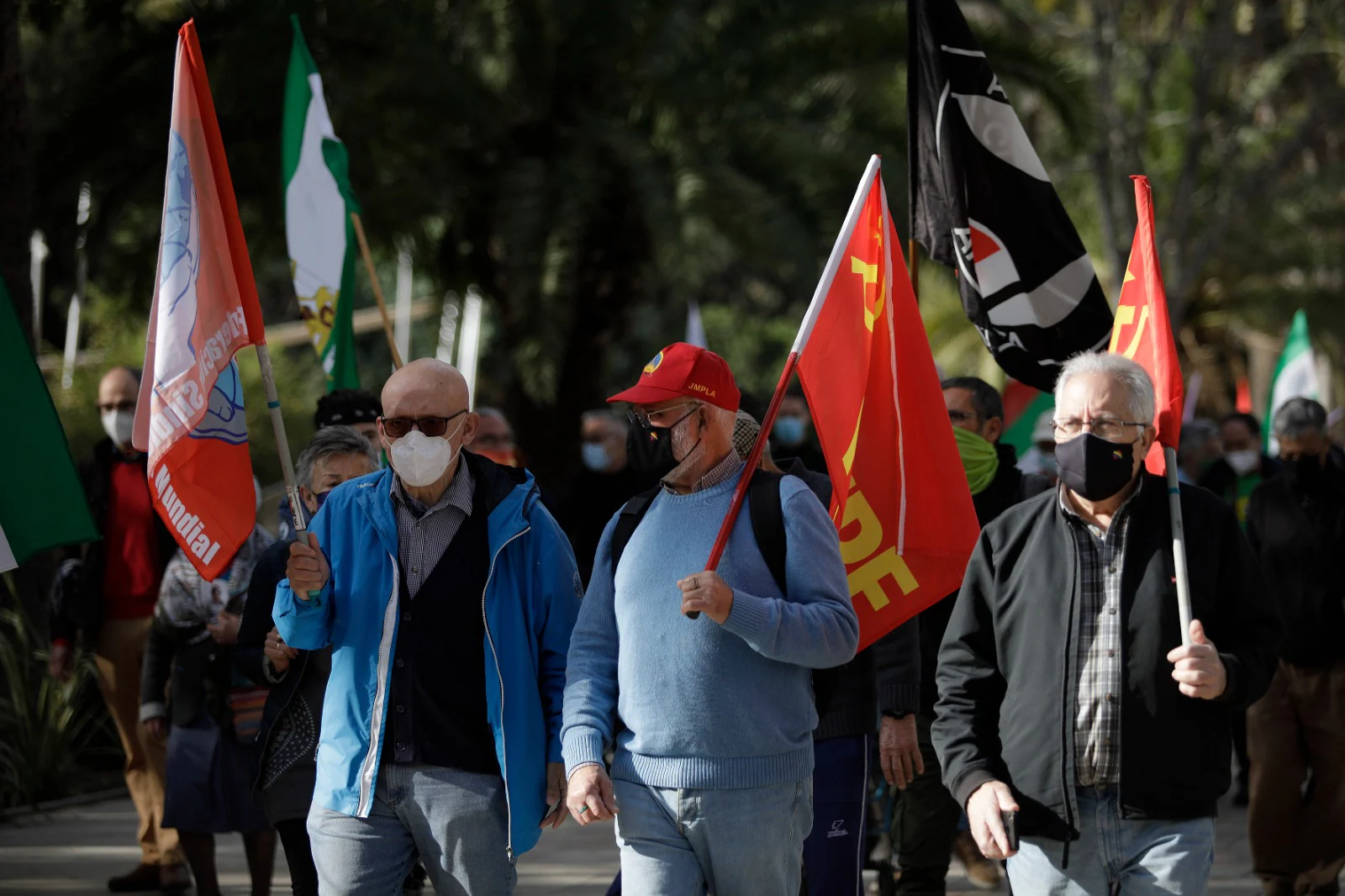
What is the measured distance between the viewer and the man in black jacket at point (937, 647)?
18.1ft

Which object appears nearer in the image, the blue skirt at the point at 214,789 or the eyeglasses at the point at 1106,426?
the eyeglasses at the point at 1106,426

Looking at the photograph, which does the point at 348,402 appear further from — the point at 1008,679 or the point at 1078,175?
the point at 1078,175

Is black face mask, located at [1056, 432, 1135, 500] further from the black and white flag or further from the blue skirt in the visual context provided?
the blue skirt

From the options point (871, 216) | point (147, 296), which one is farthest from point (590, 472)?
point (147, 296)

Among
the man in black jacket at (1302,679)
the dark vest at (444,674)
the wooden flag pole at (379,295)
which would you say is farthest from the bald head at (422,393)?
the man in black jacket at (1302,679)

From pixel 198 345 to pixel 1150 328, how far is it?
2482mm

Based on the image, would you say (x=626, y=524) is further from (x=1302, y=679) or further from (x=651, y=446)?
(x=1302, y=679)

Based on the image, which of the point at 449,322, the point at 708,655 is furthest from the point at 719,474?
the point at 449,322

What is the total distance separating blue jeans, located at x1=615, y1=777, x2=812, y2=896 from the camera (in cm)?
374

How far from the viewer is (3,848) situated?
313 inches

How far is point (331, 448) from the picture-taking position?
17.1 feet

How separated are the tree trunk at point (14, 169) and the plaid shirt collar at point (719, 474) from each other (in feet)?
20.6

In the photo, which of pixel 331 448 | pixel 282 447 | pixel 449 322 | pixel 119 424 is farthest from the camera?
pixel 449 322

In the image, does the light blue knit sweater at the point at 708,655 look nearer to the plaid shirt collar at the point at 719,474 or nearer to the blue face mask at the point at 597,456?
the plaid shirt collar at the point at 719,474
